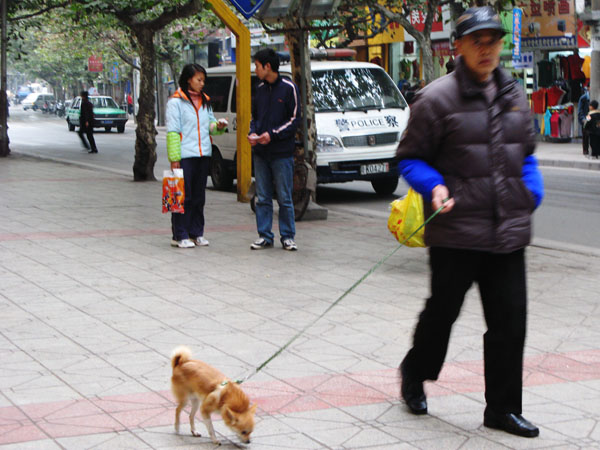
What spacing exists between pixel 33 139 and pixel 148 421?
34413 millimetres

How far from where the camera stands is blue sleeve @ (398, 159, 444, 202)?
387 cm

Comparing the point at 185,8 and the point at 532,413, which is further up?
the point at 185,8

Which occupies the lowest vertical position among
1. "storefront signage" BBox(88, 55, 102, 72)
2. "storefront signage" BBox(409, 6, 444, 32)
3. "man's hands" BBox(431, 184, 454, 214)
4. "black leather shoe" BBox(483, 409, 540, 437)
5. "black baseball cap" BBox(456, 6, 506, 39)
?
"black leather shoe" BBox(483, 409, 540, 437)

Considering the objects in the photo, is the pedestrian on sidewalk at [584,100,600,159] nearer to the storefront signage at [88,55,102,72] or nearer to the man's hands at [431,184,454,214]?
the man's hands at [431,184,454,214]

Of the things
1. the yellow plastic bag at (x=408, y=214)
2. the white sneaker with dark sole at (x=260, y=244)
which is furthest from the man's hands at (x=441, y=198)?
the white sneaker with dark sole at (x=260, y=244)

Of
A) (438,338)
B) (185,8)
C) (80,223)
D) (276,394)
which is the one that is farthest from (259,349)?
(185,8)

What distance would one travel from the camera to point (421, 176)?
3895mm

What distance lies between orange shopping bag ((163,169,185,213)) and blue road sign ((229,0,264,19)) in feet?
9.43

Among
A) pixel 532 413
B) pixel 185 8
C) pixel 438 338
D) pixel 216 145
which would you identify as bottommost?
pixel 532 413

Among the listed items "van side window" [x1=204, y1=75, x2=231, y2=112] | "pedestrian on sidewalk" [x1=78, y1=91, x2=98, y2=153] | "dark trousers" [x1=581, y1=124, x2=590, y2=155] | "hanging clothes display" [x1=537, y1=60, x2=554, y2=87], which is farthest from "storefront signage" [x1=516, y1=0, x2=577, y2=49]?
"van side window" [x1=204, y1=75, x2=231, y2=112]

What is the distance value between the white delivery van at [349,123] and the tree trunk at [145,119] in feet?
6.08

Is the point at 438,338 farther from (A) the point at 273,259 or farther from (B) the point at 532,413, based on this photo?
(A) the point at 273,259

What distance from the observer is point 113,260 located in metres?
8.32

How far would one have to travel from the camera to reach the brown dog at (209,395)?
362 cm
